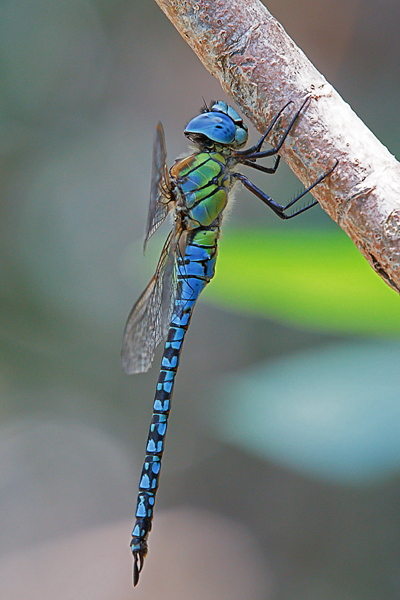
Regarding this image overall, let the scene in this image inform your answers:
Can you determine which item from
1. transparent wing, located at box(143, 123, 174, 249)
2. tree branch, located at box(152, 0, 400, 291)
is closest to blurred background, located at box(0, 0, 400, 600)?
transparent wing, located at box(143, 123, 174, 249)

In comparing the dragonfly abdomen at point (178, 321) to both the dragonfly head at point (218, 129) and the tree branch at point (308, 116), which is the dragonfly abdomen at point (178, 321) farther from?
the tree branch at point (308, 116)

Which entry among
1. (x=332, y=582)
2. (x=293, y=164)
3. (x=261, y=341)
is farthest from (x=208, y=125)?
(x=332, y=582)

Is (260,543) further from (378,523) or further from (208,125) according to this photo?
(208,125)

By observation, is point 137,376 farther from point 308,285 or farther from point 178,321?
point 308,285

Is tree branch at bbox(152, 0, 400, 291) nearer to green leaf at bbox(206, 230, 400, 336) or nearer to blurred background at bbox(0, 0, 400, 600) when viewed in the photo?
green leaf at bbox(206, 230, 400, 336)

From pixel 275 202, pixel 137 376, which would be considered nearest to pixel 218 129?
pixel 275 202

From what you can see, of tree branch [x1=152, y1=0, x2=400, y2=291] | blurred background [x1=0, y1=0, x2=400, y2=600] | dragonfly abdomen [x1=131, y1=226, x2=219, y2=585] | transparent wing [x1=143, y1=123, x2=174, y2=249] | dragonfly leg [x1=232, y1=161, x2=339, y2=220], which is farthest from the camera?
blurred background [x1=0, y1=0, x2=400, y2=600]

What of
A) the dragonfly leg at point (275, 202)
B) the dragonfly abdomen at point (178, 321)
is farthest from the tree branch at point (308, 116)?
the dragonfly abdomen at point (178, 321)

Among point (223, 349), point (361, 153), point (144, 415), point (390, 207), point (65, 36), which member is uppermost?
point (65, 36)
